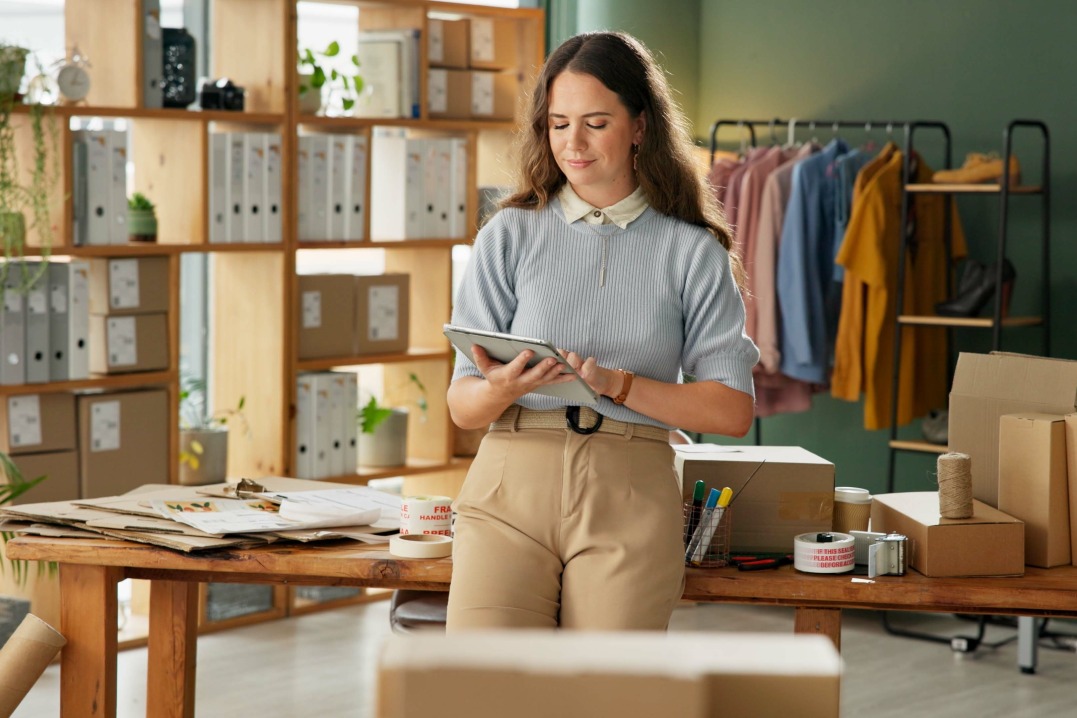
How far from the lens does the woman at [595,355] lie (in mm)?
1957

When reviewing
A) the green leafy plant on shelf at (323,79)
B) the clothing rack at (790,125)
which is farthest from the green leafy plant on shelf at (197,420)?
the clothing rack at (790,125)

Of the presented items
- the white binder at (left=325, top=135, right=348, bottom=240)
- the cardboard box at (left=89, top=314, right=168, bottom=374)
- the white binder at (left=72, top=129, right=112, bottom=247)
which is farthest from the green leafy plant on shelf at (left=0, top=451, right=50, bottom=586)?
the white binder at (left=325, top=135, right=348, bottom=240)

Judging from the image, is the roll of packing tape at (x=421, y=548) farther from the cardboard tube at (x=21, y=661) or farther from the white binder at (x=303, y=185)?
the white binder at (x=303, y=185)

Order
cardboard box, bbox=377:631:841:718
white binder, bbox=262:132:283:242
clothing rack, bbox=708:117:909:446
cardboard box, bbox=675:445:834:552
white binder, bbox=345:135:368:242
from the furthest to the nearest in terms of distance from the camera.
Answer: clothing rack, bbox=708:117:909:446 → white binder, bbox=345:135:368:242 → white binder, bbox=262:132:283:242 → cardboard box, bbox=675:445:834:552 → cardboard box, bbox=377:631:841:718

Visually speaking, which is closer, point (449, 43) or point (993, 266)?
point (993, 266)

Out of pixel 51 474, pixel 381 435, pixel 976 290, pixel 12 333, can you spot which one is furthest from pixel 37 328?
pixel 976 290

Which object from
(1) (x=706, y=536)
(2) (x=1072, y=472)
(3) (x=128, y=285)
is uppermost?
(3) (x=128, y=285)

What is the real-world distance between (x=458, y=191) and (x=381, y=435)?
2.92 ft

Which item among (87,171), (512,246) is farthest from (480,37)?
(512,246)

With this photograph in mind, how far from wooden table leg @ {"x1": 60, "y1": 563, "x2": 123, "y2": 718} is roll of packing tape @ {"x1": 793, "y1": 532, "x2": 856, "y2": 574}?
113 centimetres

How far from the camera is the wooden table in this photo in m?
2.08

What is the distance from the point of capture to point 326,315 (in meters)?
4.45

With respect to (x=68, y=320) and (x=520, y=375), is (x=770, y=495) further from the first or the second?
(x=68, y=320)

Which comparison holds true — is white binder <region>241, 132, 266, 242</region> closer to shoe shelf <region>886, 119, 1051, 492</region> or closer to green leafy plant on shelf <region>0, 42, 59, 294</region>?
green leafy plant on shelf <region>0, 42, 59, 294</region>
